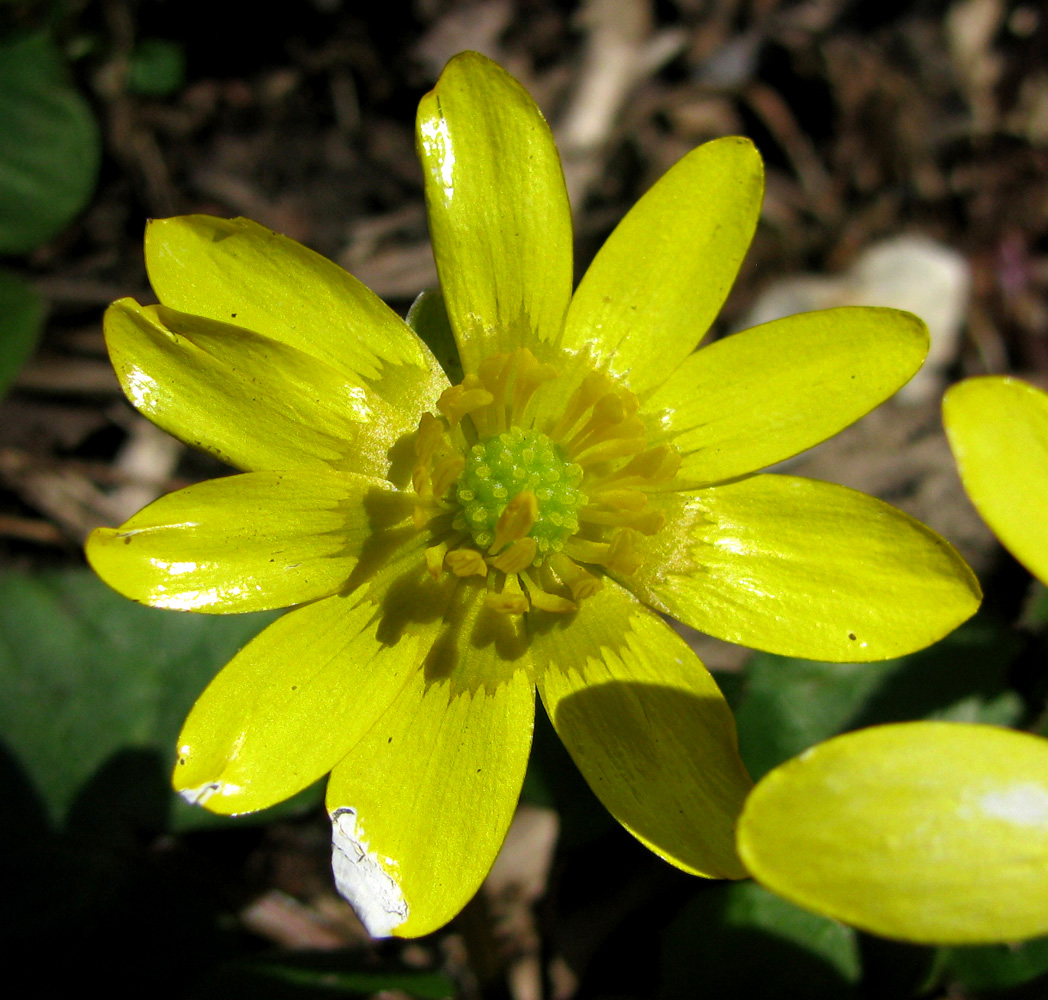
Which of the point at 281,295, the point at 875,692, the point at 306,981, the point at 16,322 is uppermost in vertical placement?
the point at 281,295

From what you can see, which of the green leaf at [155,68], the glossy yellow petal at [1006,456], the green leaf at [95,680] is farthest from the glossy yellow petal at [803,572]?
the green leaf at [155,68]

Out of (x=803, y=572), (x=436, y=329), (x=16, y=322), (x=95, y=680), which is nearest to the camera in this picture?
(x=803, y=572)

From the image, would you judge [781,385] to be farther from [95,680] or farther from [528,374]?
[95,680]

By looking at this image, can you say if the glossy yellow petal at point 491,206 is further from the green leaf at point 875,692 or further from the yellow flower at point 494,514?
the green leaf at point 875,692

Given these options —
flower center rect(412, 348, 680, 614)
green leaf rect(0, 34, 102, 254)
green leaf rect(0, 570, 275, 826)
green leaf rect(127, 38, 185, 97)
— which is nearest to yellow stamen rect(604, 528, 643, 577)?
flower center rect(412, 348, 680, 614)

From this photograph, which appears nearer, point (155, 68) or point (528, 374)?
point (528, 374)

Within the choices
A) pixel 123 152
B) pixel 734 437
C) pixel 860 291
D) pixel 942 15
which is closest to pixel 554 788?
pixel 734 437

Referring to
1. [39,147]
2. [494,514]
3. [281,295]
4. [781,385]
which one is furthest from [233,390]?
[39,147]
